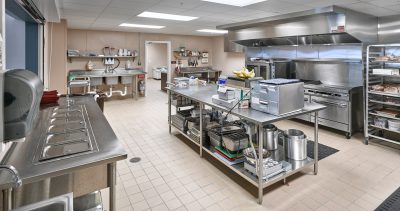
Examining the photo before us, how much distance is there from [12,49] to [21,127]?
2.84 meters

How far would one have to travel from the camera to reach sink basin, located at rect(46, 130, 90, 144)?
1.53 m

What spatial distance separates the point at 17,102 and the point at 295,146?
8.17ft

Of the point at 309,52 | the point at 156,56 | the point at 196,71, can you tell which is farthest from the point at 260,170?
the point at 156,56

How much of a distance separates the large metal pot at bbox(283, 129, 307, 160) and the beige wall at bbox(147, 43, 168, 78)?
39.3 feet

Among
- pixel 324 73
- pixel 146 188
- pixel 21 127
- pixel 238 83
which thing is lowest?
pixel 146 188

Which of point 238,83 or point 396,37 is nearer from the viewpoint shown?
point 238,83

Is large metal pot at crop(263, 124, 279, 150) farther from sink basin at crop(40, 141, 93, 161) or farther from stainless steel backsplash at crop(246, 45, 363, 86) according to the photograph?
stainless steel backsplash at crop(246, 45, 363, 86)

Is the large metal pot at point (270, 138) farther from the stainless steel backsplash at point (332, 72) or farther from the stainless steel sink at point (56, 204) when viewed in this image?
the stainless steel backsplash at point (332, 72)

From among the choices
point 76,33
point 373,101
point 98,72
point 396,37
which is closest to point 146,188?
point 373,101

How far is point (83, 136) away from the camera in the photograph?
1610 mm

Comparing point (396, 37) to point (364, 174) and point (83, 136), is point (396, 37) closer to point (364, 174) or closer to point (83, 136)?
point (364, 174)

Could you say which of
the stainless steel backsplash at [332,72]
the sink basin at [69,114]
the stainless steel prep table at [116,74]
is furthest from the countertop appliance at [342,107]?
the stainless steel prep table at [116,74]

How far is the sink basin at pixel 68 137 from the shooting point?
5.02ft

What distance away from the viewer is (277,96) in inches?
86.6
